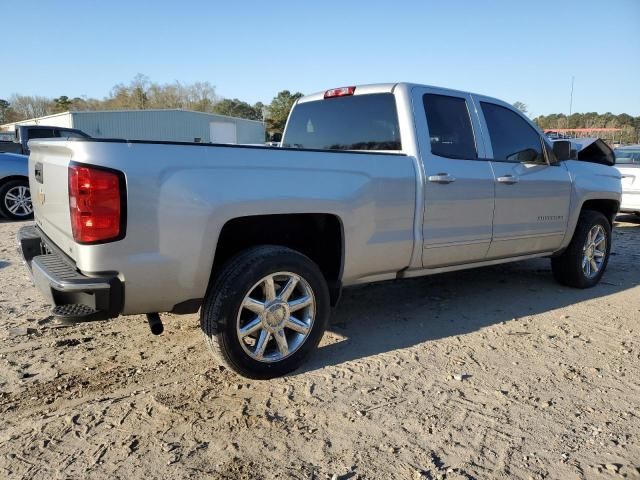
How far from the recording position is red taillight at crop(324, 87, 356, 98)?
444 cm

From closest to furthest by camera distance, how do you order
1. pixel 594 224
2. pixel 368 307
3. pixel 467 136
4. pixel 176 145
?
pixel 176 145 < pixel 467 136 < pixel 368 307 < pixel 594 224

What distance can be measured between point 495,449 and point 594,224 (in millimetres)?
3724

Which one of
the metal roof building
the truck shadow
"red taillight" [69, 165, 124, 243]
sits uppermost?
the metal roof building

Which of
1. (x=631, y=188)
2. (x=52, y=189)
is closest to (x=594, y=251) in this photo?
(x=631, y=188)

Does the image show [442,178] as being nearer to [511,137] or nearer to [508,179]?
[508,179]

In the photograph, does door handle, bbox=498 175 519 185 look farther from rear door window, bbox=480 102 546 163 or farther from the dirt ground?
the dirt ground

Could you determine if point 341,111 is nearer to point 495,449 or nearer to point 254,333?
point 254,333

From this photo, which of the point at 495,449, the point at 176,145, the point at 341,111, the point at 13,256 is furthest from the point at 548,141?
the point at 13,256

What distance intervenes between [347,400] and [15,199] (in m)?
8.58

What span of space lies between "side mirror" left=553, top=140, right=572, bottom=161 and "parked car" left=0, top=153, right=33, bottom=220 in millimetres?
8554

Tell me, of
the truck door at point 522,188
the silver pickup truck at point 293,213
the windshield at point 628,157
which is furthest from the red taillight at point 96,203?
the windshield at point 628,157

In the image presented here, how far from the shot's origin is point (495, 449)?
2561 millimetres

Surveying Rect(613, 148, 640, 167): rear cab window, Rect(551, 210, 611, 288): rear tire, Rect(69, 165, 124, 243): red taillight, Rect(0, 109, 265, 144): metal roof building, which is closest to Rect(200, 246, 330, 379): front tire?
Rect(69, 165, 124, 243): red taillight

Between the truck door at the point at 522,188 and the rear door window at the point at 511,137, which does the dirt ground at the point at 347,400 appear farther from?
the rear door window at the point at 511,137
